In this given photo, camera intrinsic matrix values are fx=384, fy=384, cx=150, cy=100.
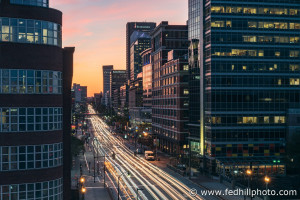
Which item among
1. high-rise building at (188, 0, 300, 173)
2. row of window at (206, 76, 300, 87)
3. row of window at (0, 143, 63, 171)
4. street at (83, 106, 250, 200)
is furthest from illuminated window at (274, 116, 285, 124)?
Answer: row of window at (0, 143, 63, 171)

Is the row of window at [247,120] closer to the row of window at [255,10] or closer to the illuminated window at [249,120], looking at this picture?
the illuminated window at [249,120]

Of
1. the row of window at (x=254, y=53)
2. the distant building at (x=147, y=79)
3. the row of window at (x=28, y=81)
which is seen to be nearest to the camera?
the row of window at (x=28, y=81)

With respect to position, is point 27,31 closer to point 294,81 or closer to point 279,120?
point 279,120

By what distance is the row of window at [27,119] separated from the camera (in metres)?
39.6

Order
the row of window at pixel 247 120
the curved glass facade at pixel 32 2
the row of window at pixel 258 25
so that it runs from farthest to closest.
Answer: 1. the row of window at pixel 258 25
2. the row of window at pixel 247 120
3. the curved glass facade at pixel 32 2

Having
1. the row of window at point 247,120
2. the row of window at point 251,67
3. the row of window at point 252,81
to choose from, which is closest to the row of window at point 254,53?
the row of window at point 251,67

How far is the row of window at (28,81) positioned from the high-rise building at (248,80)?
49.7 metres

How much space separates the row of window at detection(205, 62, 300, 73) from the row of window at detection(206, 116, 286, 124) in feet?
35.4

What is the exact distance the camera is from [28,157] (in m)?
40.2

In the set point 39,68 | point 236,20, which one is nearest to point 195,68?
point 236,20

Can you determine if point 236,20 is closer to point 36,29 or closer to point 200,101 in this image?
point 200,101

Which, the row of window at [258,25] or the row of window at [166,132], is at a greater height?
the row of window at [258,25]

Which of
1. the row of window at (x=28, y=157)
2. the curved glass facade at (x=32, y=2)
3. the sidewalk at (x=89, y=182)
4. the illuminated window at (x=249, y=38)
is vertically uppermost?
the illuminated window at (x=249, y=38)

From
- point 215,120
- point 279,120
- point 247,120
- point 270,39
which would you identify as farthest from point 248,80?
point 279,120
